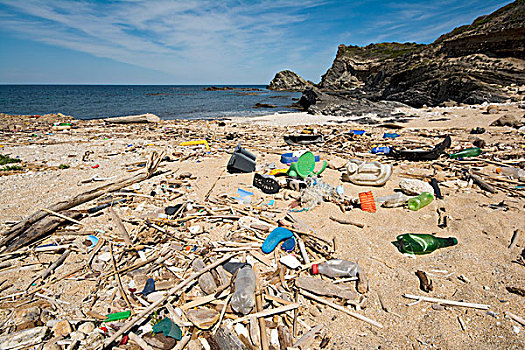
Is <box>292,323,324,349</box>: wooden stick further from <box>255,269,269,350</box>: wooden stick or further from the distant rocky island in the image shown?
the distant rocky island

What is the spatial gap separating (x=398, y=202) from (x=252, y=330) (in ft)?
11.0

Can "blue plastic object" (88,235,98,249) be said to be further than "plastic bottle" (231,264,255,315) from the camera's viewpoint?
Yes

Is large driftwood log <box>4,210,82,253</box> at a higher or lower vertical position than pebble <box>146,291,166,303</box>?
higher

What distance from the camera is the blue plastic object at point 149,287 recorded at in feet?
8.72

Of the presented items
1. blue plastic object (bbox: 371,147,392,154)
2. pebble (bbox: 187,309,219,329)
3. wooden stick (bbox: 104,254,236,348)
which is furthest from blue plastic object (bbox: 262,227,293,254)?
blue plastic object (bbox: 371,147,392,154)

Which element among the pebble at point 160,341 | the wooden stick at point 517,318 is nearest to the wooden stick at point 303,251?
the pebble at point 160,341

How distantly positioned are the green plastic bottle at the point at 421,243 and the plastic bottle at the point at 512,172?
3358 mm

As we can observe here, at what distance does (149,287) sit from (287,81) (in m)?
100.0

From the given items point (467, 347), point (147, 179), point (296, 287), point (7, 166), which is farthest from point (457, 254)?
point (7, 166)

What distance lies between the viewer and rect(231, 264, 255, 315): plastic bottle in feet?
7.93

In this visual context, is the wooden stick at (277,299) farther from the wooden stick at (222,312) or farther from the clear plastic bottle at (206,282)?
the clear plastic bottle at (206,282)

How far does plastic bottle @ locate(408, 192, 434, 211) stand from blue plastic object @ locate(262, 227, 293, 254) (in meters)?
2.29

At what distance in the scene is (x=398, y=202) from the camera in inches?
170

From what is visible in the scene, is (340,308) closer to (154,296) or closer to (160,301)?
(160,301)
